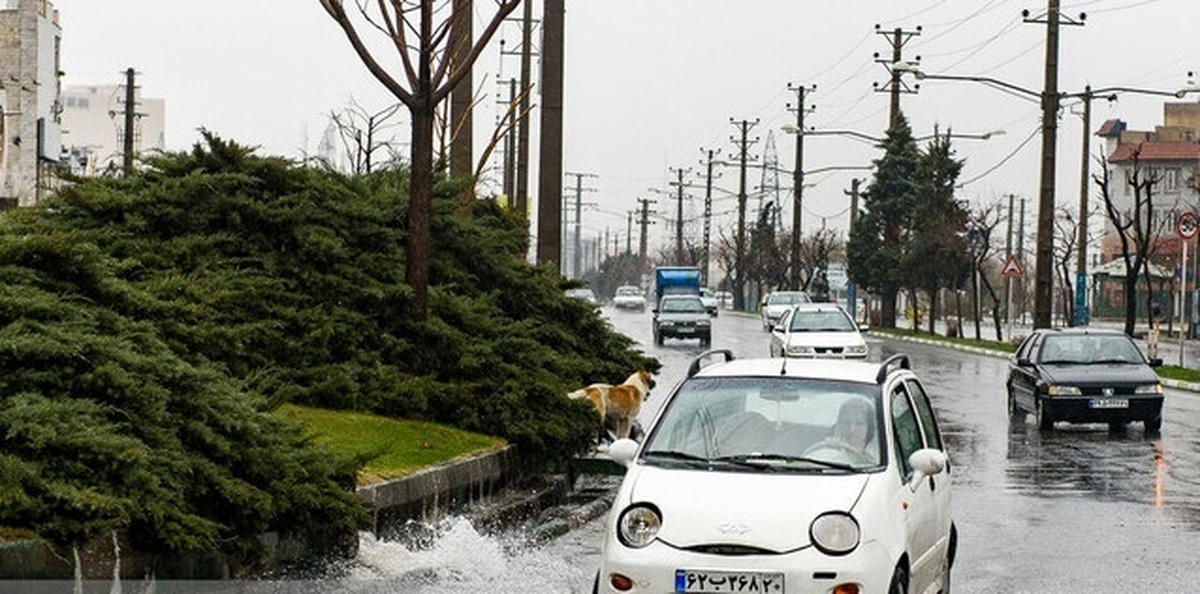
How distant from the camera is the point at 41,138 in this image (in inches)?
2876

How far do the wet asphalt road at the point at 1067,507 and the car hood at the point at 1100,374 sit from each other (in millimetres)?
734

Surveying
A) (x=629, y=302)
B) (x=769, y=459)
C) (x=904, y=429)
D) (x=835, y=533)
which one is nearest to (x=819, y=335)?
(x=904, y=429)

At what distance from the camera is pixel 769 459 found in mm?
10008

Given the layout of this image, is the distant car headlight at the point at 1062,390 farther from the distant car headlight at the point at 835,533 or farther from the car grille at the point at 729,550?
the car grille at the point at 729,550

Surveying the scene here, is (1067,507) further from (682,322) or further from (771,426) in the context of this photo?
(682,322)

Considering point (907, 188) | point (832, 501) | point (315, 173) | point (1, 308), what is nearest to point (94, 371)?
point (1, 308)

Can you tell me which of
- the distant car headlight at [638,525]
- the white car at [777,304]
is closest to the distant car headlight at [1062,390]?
the distant car headlight at [638,525]

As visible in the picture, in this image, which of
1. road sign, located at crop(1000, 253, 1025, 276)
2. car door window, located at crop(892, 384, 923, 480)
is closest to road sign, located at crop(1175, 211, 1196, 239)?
road sign, located at crop(1000, 253, 1025, 276)

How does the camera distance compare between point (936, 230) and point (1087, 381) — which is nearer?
point (1087, 381)

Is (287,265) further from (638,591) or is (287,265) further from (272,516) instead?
(638,591)

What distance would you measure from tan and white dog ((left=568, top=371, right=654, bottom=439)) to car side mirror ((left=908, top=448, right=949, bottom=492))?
909cm

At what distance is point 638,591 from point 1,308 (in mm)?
4365

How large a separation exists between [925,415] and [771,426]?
5.23 ft

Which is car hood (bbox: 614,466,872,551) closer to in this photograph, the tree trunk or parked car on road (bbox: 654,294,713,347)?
the tree trunk
